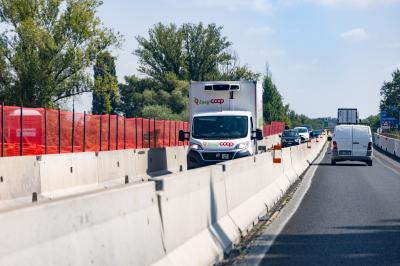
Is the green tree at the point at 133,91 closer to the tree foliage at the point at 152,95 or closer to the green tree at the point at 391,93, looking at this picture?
the tree foliage at the point at 152,95

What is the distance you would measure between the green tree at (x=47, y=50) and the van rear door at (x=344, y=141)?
33.3 metres

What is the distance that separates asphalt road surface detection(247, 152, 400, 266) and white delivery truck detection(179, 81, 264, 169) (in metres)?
4.87

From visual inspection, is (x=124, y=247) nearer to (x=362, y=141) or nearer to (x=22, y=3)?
(x=362, y=141)

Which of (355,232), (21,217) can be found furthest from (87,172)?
(21,217)

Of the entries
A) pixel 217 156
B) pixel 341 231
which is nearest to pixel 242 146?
pixel 217 156

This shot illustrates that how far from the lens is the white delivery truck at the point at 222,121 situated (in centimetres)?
2466

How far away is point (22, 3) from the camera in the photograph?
6400 centimetres

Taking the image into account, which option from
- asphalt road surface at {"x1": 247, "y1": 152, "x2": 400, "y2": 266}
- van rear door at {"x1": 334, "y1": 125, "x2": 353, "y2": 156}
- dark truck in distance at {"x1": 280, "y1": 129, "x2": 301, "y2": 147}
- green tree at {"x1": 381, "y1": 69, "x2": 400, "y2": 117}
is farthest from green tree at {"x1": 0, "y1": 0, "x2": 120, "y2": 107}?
green tree at {"x1": 381, "y1": 69, "x2": 400, "y2": 117}

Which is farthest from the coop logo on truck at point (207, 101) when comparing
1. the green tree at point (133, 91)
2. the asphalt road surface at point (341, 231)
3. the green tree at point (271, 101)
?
the green tree at point (271, 101)

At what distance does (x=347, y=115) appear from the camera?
69.6 meters

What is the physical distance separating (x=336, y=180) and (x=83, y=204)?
2046 cm

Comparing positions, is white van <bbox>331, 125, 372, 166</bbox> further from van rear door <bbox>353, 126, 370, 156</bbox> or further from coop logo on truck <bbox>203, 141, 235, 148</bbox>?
coop logo on truck <bbox>203, 141, 235, 148</bbox>

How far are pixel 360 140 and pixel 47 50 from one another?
35.0 meters

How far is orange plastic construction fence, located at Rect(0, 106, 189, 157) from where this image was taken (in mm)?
22578
